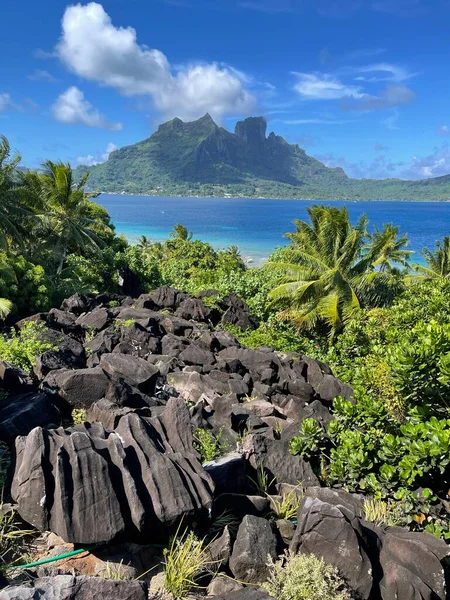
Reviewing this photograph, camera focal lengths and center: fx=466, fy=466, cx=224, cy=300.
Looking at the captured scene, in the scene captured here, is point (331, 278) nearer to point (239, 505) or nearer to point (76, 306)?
point (76, 306)

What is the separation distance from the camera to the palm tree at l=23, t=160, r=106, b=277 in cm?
3050

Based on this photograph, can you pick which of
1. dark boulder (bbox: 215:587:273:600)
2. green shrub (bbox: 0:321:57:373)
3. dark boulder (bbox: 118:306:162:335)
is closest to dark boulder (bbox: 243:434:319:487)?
dark boulder (bbox: 215:587:273:600)

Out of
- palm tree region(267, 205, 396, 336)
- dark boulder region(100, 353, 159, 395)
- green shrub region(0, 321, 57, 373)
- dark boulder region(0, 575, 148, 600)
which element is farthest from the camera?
palm tree region(267, 205, 396, 336)

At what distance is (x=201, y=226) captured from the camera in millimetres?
141500

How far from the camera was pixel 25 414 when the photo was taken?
823 centimetres

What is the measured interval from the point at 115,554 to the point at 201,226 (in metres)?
138

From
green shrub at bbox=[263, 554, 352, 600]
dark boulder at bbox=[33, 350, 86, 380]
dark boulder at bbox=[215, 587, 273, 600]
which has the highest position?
dark boulder at bbox=[33, 350, 86, 380]

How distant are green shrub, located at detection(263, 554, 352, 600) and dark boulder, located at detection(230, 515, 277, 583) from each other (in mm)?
179

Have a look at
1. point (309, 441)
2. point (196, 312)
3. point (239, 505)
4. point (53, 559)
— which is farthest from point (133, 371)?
point (196, 312)

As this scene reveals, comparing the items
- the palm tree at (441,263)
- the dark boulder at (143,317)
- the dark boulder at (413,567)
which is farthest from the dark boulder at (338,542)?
the palm tree at (441,263)

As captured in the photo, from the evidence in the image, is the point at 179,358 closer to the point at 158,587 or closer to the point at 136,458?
the point at 136,458

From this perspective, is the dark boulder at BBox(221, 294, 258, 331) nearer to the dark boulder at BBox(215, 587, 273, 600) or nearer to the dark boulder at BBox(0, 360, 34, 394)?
the dark boulder at BBox(0, 360, 34, 394)

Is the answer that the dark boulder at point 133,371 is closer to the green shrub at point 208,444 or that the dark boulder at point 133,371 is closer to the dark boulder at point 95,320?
the green shrub at point 208,444

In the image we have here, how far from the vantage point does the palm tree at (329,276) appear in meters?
21.3
